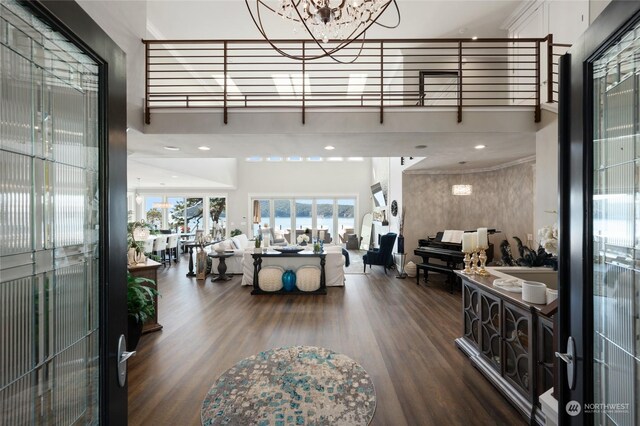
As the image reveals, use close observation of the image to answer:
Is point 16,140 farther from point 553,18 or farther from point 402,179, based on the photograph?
point 402,179

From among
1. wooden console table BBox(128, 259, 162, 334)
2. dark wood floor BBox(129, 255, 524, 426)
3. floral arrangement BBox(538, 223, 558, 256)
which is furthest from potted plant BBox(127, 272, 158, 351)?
floral arrangement BBox(538, 223, 558, 256)

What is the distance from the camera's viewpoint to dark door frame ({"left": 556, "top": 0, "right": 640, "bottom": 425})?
3.28 ft

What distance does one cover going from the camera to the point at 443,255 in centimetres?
587

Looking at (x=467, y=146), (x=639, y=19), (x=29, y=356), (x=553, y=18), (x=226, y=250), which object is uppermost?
(x=553, y=18)

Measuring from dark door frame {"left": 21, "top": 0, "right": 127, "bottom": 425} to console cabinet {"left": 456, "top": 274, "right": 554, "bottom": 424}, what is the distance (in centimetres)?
248

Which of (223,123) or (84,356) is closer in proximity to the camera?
(84,356)

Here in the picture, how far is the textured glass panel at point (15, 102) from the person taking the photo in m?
0.75

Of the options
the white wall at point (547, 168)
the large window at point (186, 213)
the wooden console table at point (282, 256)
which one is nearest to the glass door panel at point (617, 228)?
the white wall at point (547, 168)

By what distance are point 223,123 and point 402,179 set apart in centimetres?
491

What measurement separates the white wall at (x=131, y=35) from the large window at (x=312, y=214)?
8.44 m

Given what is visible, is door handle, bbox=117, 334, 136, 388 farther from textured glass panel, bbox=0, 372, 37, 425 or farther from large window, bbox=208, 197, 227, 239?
large window, bbox=208, 197, 227, 239

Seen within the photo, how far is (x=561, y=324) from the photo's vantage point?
113 centimetres

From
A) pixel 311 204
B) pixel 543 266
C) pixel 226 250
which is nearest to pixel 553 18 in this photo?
pixel 543 266

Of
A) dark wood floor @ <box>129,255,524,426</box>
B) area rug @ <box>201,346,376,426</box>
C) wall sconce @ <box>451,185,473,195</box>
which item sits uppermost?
wall sconce @ <box>451,185,473,195</box>
